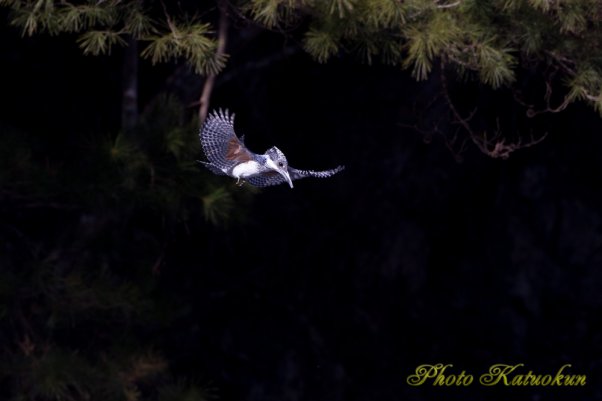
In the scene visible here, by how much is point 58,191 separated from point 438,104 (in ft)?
3.58

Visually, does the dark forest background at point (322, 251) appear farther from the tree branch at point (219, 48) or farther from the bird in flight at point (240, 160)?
the bird in flight at point (240, 160)

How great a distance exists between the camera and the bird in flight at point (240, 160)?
4.23 ft

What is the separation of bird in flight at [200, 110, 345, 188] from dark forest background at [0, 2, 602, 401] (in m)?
1.25

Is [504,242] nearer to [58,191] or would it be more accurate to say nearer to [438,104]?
[438,104]

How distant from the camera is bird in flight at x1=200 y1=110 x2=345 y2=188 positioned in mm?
1288

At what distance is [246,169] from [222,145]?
62mm

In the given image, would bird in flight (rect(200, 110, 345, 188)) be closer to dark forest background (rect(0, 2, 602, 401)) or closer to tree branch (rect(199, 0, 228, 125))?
tree branch (rect(199, 0, 228, 125))

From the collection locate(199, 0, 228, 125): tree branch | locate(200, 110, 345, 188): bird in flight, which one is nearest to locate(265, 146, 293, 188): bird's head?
locate(200, 110, 345, 188): bird in flight

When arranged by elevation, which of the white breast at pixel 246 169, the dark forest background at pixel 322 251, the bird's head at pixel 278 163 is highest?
the bird's head at pixel 278 163

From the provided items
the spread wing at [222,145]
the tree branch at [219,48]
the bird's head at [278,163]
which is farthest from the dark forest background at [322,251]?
the bird's head at [278,163]

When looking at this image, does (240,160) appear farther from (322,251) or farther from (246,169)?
(322,251)

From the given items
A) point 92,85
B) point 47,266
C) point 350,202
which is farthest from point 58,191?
point 350,202

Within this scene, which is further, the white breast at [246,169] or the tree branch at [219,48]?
the tree branch at [219,48]

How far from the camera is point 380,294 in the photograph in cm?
343
